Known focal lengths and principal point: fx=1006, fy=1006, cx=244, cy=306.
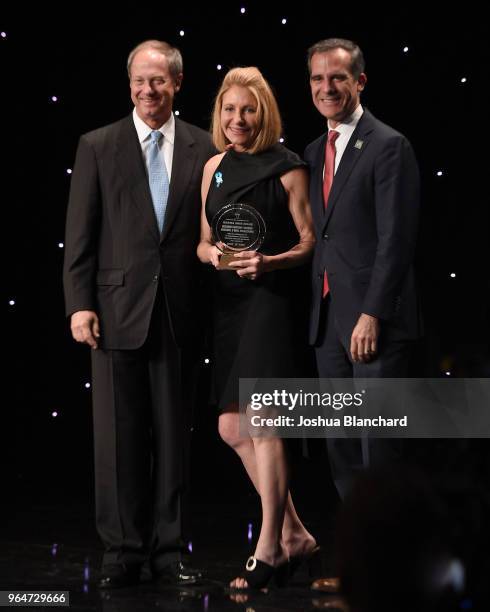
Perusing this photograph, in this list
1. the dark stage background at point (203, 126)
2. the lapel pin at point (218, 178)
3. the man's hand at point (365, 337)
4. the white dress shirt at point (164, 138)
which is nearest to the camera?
the man's hand at point (365, 337)

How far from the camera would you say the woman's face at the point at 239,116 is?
298 cm

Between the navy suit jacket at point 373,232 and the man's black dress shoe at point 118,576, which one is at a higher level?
the navy suit jacket at point 373,232

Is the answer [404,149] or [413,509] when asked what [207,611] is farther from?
[413,509]

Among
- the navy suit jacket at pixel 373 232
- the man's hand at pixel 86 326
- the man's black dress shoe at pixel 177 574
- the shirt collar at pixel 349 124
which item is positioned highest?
the shirt collar at pixel 349 124

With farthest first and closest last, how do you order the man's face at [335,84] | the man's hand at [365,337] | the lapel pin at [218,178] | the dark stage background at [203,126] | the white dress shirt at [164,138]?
the dark stage background at [203,126] → the white dress shirt at [164,138] → the lapel pin at [218,178] → the man's face at [335,84] → the man's hand at [365,337]

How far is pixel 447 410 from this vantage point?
12.3 feet

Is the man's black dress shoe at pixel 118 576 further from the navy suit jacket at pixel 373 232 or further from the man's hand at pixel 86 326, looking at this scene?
the navy suit jacket at pixel 373 232

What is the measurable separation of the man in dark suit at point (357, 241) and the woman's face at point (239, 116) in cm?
20

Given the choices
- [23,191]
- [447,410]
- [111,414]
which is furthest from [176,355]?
[23,191]

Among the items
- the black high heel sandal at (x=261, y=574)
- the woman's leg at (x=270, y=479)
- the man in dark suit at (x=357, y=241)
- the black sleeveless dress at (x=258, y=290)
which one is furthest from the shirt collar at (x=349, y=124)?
the black high heel sandal at (x=261, y=574)

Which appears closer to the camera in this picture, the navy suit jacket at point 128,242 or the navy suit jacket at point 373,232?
the navy suit jacket at point 373,232

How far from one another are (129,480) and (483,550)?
223 cm

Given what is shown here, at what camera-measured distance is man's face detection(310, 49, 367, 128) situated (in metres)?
2.93

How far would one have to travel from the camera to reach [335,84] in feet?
9.63
